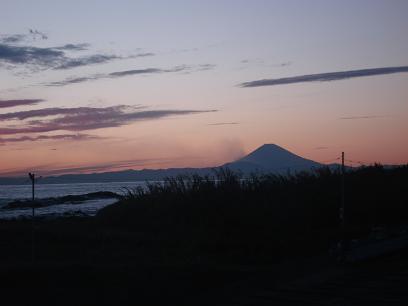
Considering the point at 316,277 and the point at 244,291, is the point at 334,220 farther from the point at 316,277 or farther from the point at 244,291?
the point at 244,291

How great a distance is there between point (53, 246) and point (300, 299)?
9896 mm

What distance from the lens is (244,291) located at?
457 inches

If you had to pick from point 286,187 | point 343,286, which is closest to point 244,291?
point 343,286

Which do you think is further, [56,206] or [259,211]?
[56,206]

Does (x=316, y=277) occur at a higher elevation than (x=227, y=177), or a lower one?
lower

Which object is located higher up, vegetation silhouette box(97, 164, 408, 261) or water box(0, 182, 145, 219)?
vegetation silhouette box(97, 164, 408, 261)

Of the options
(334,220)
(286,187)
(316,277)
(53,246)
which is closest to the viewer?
→ (316,277)

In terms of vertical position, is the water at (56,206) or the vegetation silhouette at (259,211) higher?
the vegetation silhouette at (259,211)

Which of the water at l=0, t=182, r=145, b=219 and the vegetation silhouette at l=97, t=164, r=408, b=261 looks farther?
the water at l=0, t=182, r=145, b=219

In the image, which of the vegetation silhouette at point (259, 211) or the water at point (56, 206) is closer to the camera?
the vegetation silhouette at point (259, 211)

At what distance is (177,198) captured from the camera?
985 inches

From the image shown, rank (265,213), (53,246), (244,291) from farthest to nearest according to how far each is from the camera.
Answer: (265,213) → (53,246) → (244,291)

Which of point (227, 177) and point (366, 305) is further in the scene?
point (227, 177)

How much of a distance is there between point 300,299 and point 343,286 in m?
1.62
